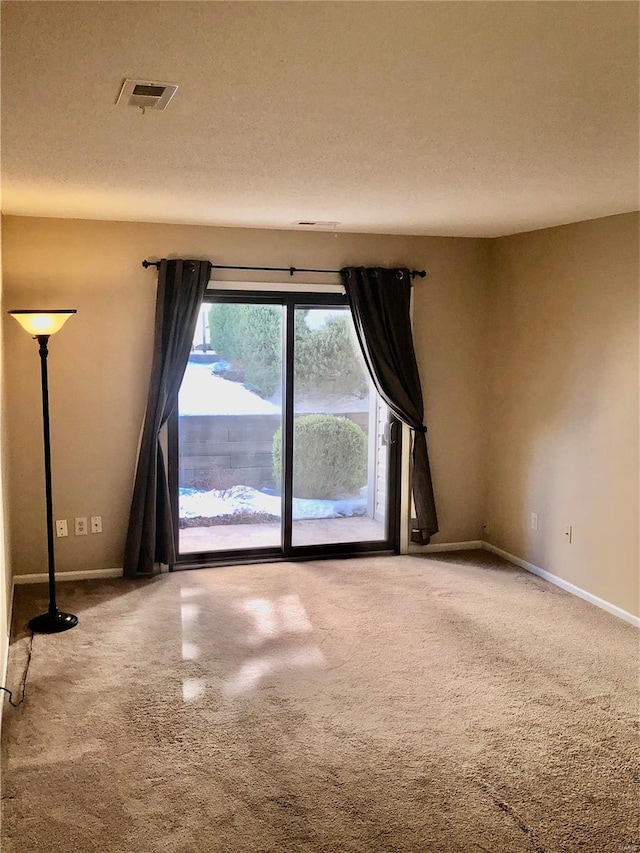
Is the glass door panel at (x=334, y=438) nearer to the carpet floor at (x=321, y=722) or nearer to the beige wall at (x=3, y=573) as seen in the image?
the carpet floor at (x=321, y=722)

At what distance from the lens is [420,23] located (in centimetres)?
161

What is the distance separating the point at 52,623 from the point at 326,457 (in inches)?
85.3

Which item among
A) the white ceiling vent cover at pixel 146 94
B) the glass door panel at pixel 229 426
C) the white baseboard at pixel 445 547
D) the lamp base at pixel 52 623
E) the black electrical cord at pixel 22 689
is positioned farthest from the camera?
the white baseboard at pixel 445 547

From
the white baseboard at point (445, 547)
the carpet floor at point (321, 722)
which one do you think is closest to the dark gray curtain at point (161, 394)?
the carpet floor at point (321, 722)

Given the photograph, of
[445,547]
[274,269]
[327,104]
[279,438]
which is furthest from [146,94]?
[445,547]

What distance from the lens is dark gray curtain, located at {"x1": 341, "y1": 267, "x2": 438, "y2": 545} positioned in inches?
205

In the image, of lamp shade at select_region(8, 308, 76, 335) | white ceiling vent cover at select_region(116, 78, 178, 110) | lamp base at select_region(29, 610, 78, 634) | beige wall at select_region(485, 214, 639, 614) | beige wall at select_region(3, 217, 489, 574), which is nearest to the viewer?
white ceiling vent cover at select_region(116, 78, 178, 110)

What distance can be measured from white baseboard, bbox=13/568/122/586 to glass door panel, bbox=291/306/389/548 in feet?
4.15

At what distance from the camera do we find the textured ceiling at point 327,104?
1.60 metres

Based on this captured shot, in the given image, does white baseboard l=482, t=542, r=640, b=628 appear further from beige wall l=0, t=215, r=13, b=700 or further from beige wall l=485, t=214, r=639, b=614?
beige wall l=0, t=215, r=13, b=700

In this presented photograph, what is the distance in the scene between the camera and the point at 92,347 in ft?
15.6

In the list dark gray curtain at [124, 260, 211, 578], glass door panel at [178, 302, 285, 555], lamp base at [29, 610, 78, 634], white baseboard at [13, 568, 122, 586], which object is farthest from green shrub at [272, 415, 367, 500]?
lamp base at [29, 610, 78, 634]

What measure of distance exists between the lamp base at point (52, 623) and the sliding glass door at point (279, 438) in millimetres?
1084

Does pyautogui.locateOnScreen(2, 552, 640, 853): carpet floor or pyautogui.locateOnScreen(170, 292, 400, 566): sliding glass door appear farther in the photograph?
pyautogui.locateOnScreen(170, 292, 400, 566): sliding glass door
